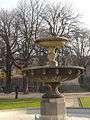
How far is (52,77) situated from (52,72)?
0.28 m

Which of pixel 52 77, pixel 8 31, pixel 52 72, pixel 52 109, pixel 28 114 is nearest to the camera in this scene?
pixel 52 72

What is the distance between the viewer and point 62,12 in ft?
97.4

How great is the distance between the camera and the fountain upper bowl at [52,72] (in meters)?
7.58

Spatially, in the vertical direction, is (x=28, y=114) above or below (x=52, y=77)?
below

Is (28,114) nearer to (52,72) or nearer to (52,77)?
(52,77)

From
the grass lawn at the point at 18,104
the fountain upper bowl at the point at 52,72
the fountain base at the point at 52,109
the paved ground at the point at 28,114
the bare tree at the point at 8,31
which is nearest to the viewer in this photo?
the fountain upper bowl at the point at 52,72

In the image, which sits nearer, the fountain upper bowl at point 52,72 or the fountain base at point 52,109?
the fountain upper bowl at point 52,72

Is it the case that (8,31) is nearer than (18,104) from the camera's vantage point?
No

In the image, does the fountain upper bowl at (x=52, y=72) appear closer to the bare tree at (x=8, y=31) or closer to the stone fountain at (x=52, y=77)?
the stone fountain at (x=52, y=77)

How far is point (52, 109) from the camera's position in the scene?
27.1 feet

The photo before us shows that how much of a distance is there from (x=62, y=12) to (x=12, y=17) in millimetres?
6982

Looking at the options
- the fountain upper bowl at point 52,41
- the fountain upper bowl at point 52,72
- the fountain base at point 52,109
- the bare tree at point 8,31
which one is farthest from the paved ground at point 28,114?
the bare tree at point 8,31

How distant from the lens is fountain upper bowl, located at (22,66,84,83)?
7582mm

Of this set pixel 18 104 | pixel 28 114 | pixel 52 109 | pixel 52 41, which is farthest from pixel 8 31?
pixel 52 109
